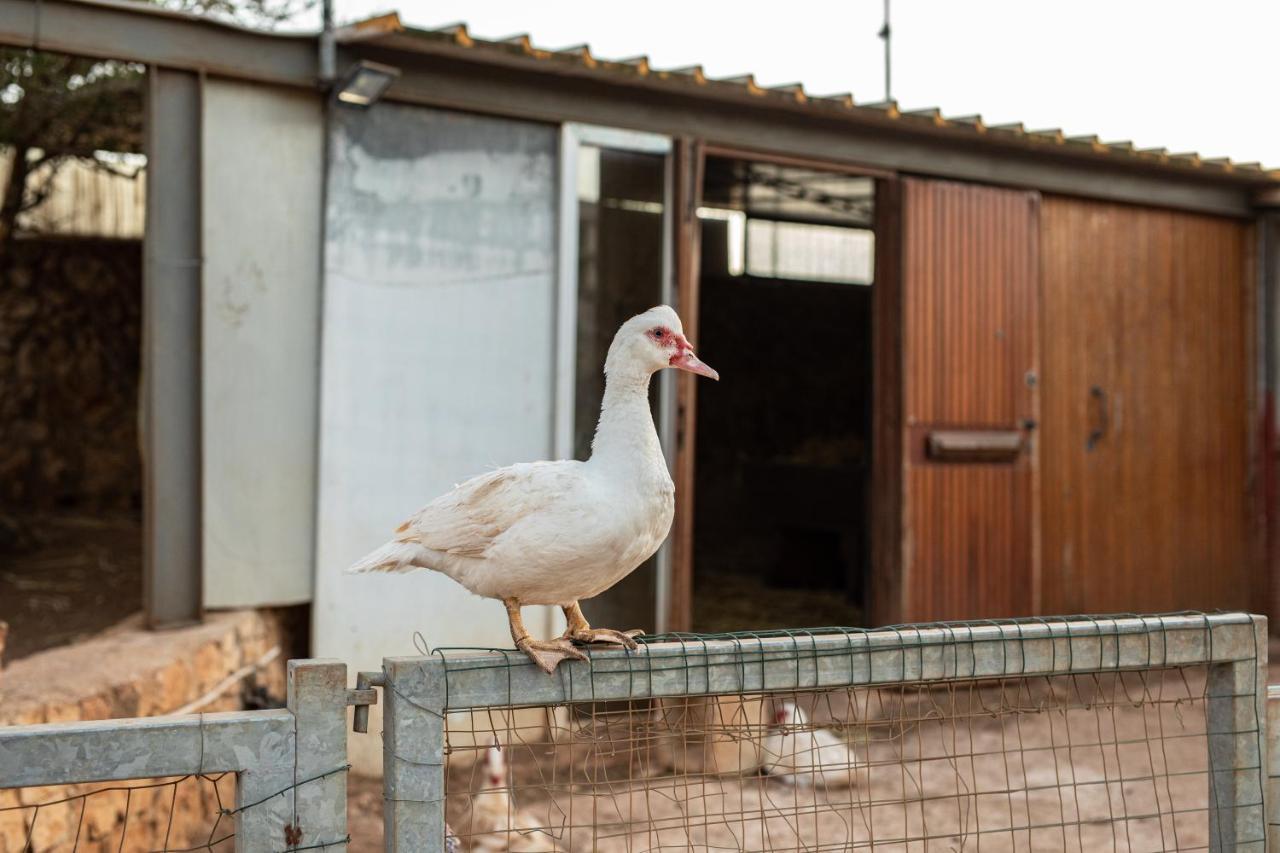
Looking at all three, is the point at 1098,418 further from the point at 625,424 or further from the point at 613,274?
the point at 625,424

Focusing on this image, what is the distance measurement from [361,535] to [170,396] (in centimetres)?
109

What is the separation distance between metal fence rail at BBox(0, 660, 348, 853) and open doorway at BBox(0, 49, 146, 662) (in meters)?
6.60

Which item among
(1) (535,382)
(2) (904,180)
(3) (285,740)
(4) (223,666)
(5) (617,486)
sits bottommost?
(4) (223,666)

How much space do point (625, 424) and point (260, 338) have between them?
3.59 metres

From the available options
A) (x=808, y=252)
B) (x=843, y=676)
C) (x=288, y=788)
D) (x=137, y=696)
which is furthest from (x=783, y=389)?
(x=288, y=788)

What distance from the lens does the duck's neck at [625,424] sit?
7.84 feet

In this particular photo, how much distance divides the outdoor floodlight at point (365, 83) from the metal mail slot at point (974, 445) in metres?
3.72

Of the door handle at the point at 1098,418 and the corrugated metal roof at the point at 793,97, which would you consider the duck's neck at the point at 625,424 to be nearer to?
the corrugated metal roof at the point at 793,97

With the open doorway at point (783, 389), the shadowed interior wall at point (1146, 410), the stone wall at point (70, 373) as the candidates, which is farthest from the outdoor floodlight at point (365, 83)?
the stone wall at point (70, 373)

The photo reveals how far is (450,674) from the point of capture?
2033 mm

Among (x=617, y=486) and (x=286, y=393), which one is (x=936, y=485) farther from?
(x=617, y=486)

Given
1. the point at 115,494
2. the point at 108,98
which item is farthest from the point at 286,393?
the point at 115,494

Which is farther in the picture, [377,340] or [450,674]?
[377,340]

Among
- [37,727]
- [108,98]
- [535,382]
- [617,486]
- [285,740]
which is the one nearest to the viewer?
[37,727]
